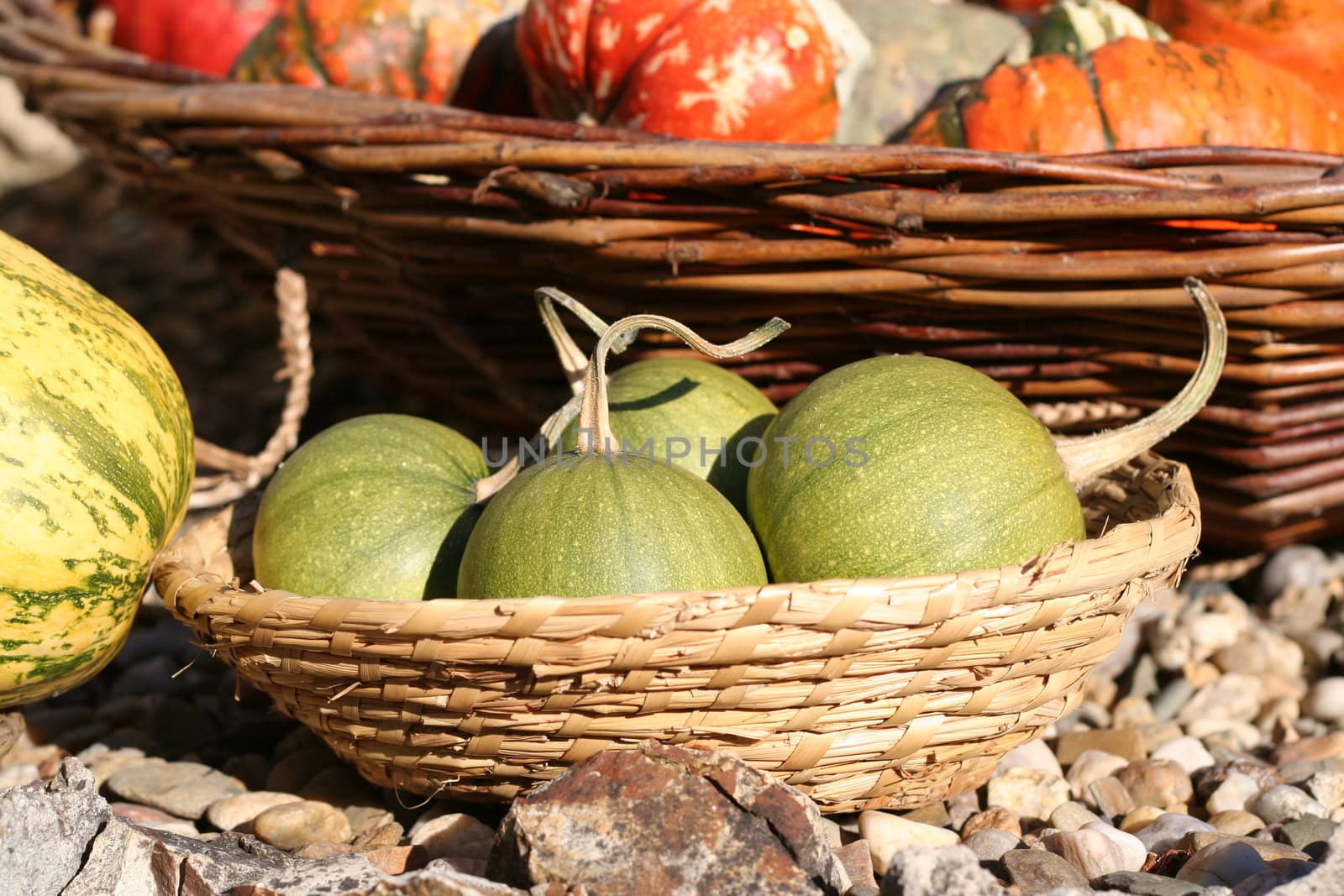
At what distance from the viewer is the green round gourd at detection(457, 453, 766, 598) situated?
1483 millimetres

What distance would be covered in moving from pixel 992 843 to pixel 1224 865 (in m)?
0.31

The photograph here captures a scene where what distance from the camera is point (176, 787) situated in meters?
1.91

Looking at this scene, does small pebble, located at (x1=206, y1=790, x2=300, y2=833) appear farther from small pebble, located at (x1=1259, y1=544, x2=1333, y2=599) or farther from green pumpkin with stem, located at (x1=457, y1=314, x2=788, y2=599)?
small pebble, located at (x1=1259, y1=544, x2=1333, y2=599)

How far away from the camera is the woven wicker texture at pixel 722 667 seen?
1346mm

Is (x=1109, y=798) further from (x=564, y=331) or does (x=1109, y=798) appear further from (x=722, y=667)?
(x=564, y=331)

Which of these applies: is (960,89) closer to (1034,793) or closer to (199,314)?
(1034,793)

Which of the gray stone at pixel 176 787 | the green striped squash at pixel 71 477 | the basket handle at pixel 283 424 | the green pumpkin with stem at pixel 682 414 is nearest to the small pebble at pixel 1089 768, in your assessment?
the green pumpkin with stem at pixel 682 414

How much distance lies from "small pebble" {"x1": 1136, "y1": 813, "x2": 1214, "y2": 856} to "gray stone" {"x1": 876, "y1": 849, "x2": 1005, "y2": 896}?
21.3 inches

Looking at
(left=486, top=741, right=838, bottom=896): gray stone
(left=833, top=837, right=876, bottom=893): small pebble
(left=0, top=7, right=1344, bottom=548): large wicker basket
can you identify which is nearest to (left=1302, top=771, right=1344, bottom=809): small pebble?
(left=0, top=7, right=1344, bottom=548): large wicker basket

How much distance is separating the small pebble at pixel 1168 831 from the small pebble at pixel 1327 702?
0.59 meters

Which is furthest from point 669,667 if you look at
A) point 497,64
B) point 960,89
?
point 497,64

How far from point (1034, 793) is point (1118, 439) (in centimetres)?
60

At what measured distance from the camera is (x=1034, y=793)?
1877mm

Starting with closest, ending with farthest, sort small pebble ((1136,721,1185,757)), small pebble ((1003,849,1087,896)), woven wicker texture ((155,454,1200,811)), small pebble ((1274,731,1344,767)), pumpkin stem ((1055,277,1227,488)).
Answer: woven wicker texture ((155,454,1200,811)), small pebble ((1003,849,1087,896)), pumpkin stem ((1055,277,1227,488)), small pebble ((1274,731,1344,767)), small pebble ((1136,721,1185,757))
